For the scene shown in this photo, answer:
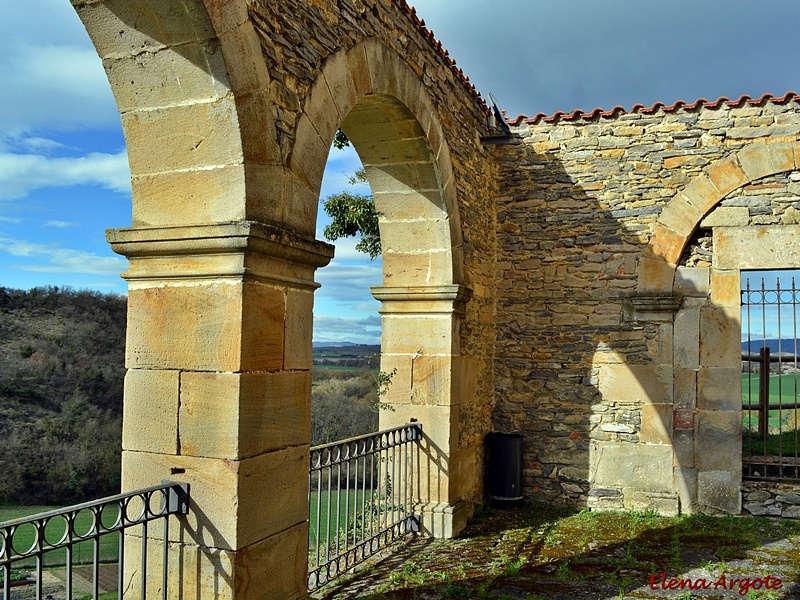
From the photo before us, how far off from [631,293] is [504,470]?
2388mm

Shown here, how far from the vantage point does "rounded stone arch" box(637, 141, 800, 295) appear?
22.8ft

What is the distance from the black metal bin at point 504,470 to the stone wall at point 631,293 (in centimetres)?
38

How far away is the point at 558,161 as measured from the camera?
774 cm

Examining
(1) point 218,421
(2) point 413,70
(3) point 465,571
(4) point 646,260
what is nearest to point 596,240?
(4) point 646,260

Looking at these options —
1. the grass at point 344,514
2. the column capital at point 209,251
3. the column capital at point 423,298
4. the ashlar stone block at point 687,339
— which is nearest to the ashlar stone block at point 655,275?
the ashlar stone block at point 687,339

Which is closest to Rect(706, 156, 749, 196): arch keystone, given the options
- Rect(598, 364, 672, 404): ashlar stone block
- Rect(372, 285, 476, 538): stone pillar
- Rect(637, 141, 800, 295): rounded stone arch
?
Rect(637, 141, 800, 295): rounded stone arch

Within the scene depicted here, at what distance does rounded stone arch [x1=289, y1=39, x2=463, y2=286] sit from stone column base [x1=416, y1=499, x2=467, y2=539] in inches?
81.7

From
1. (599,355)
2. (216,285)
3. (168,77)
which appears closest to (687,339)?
(599,355)

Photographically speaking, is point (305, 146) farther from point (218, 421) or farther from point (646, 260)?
point (646, 260)

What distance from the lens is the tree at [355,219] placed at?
8562mm

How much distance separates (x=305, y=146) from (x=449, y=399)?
3.21 m

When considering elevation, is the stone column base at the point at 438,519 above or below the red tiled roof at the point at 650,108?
below

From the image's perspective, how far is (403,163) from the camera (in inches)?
239

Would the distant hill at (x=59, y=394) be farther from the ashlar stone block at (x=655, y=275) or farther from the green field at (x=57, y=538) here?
the ashlar stone block at (x=655, y=275)
